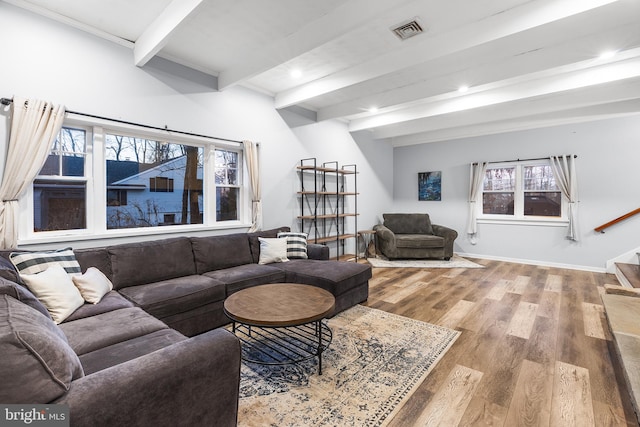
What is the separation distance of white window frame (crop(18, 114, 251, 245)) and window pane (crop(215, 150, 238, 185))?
16 cm

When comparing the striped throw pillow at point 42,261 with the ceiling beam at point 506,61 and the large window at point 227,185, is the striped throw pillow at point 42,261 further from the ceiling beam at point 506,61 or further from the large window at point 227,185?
the ceiling beam at point 506,61

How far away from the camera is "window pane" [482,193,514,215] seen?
5.89m

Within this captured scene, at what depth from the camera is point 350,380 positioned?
2016mm

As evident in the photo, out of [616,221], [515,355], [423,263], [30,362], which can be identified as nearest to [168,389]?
[30,362]

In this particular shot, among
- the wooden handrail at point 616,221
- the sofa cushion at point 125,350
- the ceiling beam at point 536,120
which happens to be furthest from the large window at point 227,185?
the wooden handrail at point 616,221

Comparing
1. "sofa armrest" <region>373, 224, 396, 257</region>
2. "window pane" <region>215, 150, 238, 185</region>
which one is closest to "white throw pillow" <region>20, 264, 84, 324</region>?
"window pane" <region>215, 150, 238, 185</region>

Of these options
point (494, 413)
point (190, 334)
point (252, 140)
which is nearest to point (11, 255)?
point (190, 334)

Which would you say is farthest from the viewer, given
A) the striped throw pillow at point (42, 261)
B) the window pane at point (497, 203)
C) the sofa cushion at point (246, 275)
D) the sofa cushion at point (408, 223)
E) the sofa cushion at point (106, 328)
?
the sofa cushion at point (408, 223)

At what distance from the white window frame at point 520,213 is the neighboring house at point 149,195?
5485 mm

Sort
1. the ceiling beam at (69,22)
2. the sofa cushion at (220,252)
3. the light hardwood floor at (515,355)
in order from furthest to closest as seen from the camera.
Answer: the sofa cushion at (220,252) < the ceiling beam at (69,22) < the light hardwood floor at (515,355)

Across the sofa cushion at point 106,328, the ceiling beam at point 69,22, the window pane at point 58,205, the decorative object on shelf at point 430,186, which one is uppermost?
the ceiling beam at point 69,22

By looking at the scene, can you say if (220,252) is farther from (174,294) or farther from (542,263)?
(542,263)

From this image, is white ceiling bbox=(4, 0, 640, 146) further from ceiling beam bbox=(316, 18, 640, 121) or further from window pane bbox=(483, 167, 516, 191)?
window pane bbox=(483, 167, 516, 191)

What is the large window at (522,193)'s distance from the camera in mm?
5453
